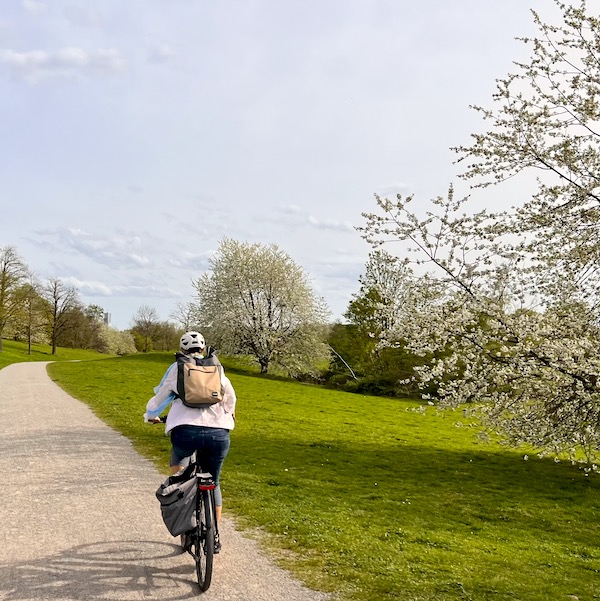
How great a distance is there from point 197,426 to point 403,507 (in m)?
5.72

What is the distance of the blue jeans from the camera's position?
559cm

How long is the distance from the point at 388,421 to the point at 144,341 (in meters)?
79.6

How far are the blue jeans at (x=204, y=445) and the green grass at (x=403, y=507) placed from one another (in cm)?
138

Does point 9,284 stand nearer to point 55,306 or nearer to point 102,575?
point 55,306

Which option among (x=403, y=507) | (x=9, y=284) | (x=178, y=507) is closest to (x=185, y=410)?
(x=178, y=507)

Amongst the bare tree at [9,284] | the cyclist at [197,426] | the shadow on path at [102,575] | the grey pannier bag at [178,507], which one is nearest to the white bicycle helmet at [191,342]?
the cyclist at [197,426]

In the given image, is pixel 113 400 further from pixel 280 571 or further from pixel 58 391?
pixel 280 571

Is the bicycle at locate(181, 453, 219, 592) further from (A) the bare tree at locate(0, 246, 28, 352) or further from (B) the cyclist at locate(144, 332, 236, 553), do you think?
(A) the bare tree at locate(0, 246, 28, 352)

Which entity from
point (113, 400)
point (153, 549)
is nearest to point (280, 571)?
point (153, 549)

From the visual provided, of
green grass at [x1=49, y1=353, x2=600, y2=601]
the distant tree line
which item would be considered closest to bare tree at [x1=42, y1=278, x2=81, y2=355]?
the distant tree line

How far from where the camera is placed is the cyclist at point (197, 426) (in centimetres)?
559

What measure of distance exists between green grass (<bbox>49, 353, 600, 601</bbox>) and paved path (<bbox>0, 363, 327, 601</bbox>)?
1.86ft

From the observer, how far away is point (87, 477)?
31.2 ft

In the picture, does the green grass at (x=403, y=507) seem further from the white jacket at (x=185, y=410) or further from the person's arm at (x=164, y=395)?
the person's arm at (x=164, y=395)
